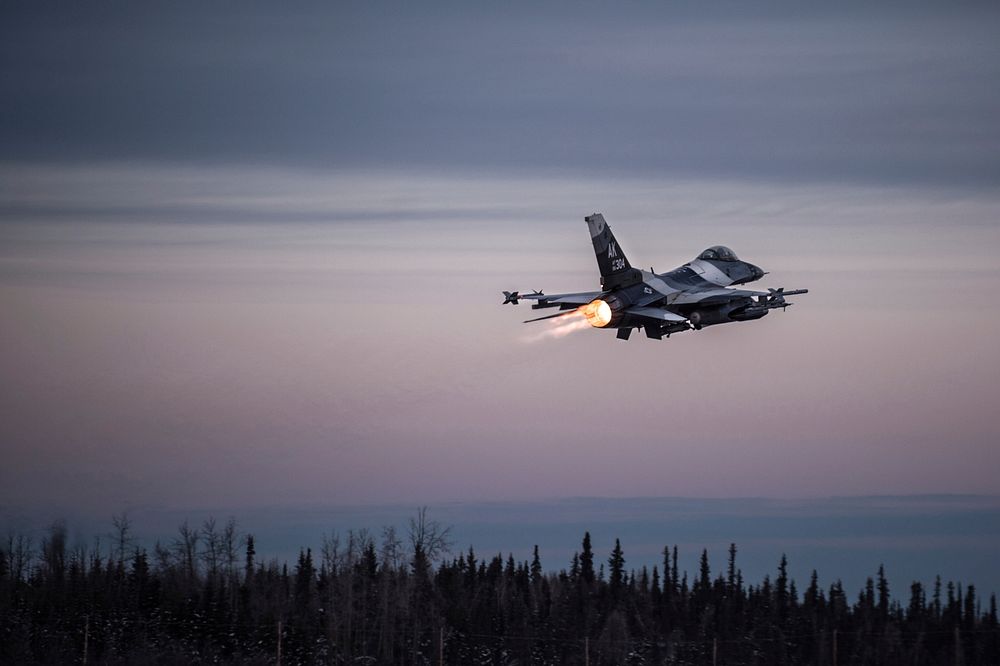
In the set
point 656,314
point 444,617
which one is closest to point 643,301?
point 656,314

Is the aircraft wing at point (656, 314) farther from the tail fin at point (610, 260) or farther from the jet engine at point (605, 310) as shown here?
the tail fin at point (610, 260)

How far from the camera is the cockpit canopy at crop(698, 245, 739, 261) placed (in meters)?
59.9

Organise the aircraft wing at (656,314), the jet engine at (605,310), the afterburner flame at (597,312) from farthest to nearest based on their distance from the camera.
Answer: the afterburner flame at (597,312) < the jet engine at (605,310) < the aircraft wing at (656,314)

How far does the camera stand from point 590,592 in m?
146

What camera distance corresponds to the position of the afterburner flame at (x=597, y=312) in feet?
179

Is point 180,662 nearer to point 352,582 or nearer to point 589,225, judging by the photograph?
point 589,225

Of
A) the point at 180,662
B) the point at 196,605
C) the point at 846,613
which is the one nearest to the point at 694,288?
the point at 180,662

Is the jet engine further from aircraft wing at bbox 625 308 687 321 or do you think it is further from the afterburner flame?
aircraft wing at bbox 625 308 687 321

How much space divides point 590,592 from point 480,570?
12.0m

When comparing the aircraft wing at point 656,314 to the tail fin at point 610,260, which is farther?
the tail fin at point 610,260

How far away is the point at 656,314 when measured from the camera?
53938mm

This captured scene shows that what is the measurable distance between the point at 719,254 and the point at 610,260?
7.18 metres

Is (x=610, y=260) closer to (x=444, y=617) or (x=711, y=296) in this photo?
(x=711, y=296)

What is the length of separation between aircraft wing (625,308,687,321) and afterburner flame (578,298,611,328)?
79cm
